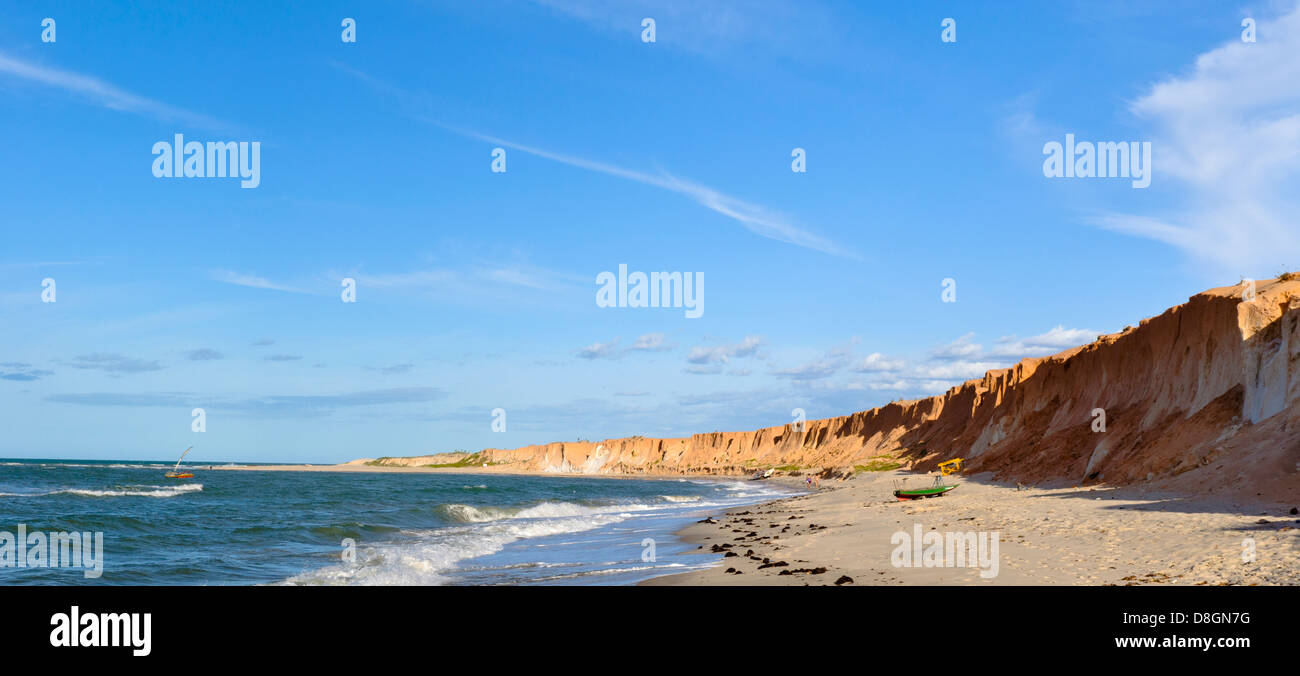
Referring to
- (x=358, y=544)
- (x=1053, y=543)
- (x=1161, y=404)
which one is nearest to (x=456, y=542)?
(x=358, y=544)

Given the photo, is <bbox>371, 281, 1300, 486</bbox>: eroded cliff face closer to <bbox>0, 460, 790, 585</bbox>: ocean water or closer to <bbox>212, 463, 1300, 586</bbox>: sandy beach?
<bbox>212, 463, 1300, 586</bbox>: sandy beach

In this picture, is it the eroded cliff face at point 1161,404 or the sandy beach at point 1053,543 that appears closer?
the sandy beach at point 1053,543

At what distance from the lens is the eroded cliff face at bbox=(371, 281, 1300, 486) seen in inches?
960

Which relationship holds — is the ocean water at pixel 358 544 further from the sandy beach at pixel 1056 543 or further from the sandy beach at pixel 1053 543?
the sandy beach at pixel 1053 543

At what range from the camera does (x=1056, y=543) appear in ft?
55.1

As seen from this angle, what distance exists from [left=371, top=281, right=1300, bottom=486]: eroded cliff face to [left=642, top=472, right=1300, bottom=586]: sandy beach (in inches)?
106

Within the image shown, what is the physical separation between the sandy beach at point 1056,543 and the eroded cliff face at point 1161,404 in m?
2.68

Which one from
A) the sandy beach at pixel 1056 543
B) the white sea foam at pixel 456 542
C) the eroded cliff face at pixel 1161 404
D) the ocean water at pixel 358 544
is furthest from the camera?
the eroded cliff face at pixel 1161 404

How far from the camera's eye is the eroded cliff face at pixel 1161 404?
24.4 meters

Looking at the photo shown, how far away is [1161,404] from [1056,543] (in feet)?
71.4

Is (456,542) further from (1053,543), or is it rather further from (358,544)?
(1053,543)

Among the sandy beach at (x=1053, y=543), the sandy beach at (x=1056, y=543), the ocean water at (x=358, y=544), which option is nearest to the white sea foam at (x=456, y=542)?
the ocean water at (x=358, y=544)
